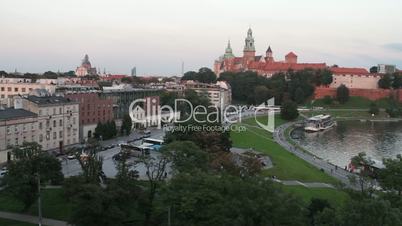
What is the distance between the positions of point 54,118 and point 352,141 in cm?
3594

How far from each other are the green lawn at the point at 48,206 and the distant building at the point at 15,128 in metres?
9.41

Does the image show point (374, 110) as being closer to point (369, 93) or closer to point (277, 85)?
point (369, 93)

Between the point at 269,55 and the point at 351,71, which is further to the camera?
the point at 269,55

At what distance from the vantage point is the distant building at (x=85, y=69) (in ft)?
439

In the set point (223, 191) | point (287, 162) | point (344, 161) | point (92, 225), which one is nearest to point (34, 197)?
point (92, 225)

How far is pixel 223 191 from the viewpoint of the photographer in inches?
715

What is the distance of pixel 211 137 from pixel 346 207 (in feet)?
61.3

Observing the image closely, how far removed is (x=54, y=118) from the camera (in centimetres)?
4059

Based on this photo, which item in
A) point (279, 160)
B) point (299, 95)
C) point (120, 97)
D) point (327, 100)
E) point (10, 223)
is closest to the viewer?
point (10, 223)

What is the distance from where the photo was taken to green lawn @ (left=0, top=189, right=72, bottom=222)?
2220 centimetres

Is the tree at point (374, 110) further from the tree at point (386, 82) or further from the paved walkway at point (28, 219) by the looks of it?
the paved walkway at point (28, 219)

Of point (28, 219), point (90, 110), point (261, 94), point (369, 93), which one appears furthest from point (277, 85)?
point (28, 219)

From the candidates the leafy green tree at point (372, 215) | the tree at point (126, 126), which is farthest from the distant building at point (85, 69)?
the leafy green tree at point (372, 215)

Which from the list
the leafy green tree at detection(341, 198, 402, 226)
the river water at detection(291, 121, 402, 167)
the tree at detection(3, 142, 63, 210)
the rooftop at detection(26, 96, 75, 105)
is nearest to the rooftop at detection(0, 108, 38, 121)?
the rooftop at detection(26, 96, 75, 105)
